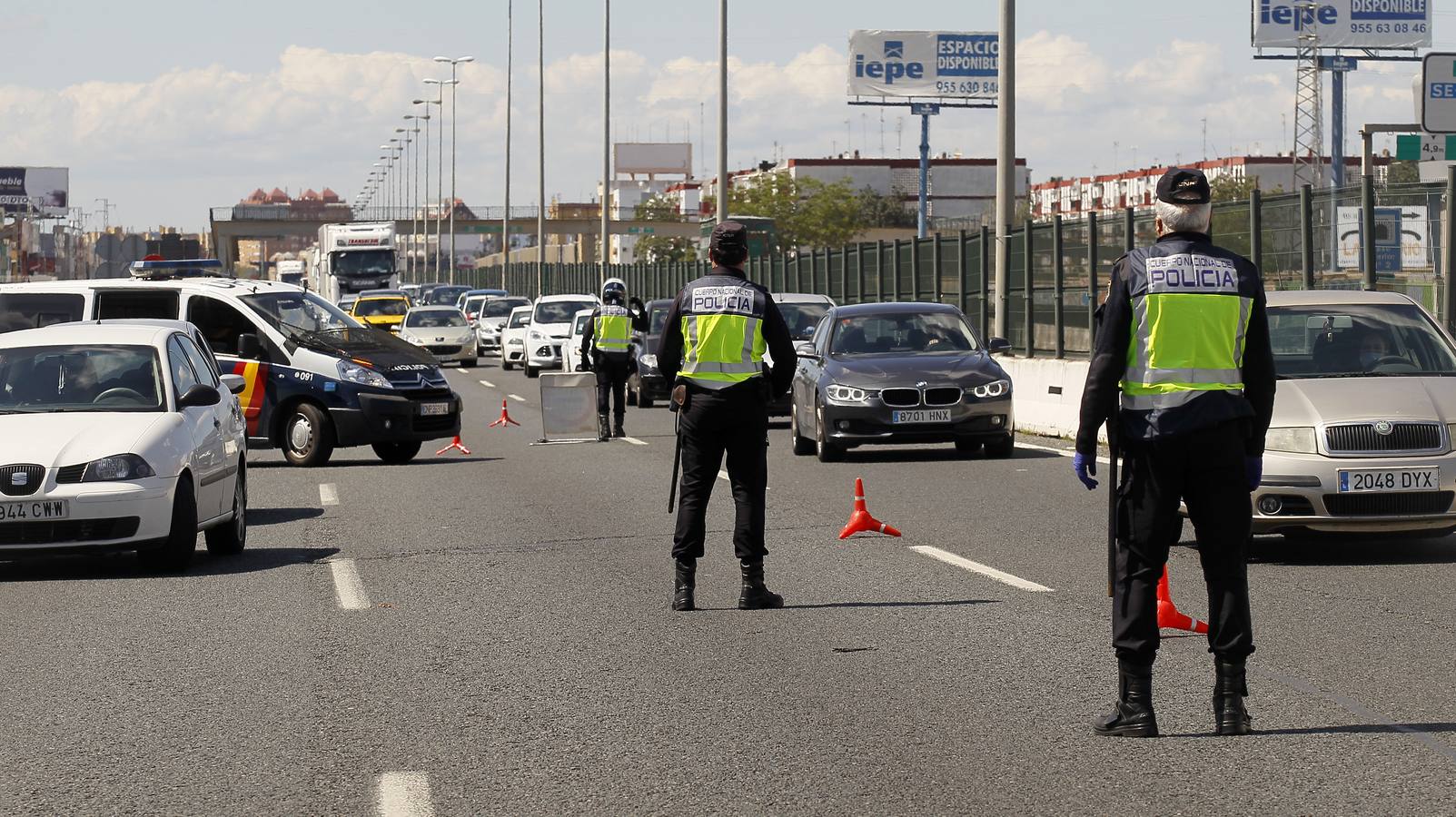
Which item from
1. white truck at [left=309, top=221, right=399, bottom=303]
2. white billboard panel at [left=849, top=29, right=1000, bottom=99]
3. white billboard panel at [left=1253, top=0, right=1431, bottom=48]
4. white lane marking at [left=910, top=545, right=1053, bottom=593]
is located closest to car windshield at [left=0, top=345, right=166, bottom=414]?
white lane marking at [left=910, top=545, right=1053, bottom=593]

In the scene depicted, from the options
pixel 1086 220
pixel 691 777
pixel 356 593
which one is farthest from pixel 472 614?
pixel 1086 220

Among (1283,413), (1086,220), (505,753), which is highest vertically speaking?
(1086,220)

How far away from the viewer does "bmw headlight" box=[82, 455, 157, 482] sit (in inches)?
466

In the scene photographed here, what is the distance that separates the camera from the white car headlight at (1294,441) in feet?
38.6

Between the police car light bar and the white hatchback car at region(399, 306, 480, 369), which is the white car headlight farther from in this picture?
the white hatchback car at region(399, 306, 480, 369)

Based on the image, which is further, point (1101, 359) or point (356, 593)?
point (356, 593)

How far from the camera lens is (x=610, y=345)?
23922mm

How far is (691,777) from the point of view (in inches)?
259

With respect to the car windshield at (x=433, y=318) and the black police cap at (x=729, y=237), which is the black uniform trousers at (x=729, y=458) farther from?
the car windshield at (x=433, y=318)

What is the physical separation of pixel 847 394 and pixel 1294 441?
25.8ft

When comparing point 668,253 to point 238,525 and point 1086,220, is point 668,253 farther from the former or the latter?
point 238,525

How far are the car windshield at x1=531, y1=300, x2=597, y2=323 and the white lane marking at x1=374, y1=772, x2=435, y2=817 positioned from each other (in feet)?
118

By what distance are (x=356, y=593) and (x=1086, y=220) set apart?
1662 cm

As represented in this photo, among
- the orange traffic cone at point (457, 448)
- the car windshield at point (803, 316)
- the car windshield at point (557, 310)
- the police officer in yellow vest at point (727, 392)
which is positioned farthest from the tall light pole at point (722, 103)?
the police officer in yellow vest at point (727, 392)
